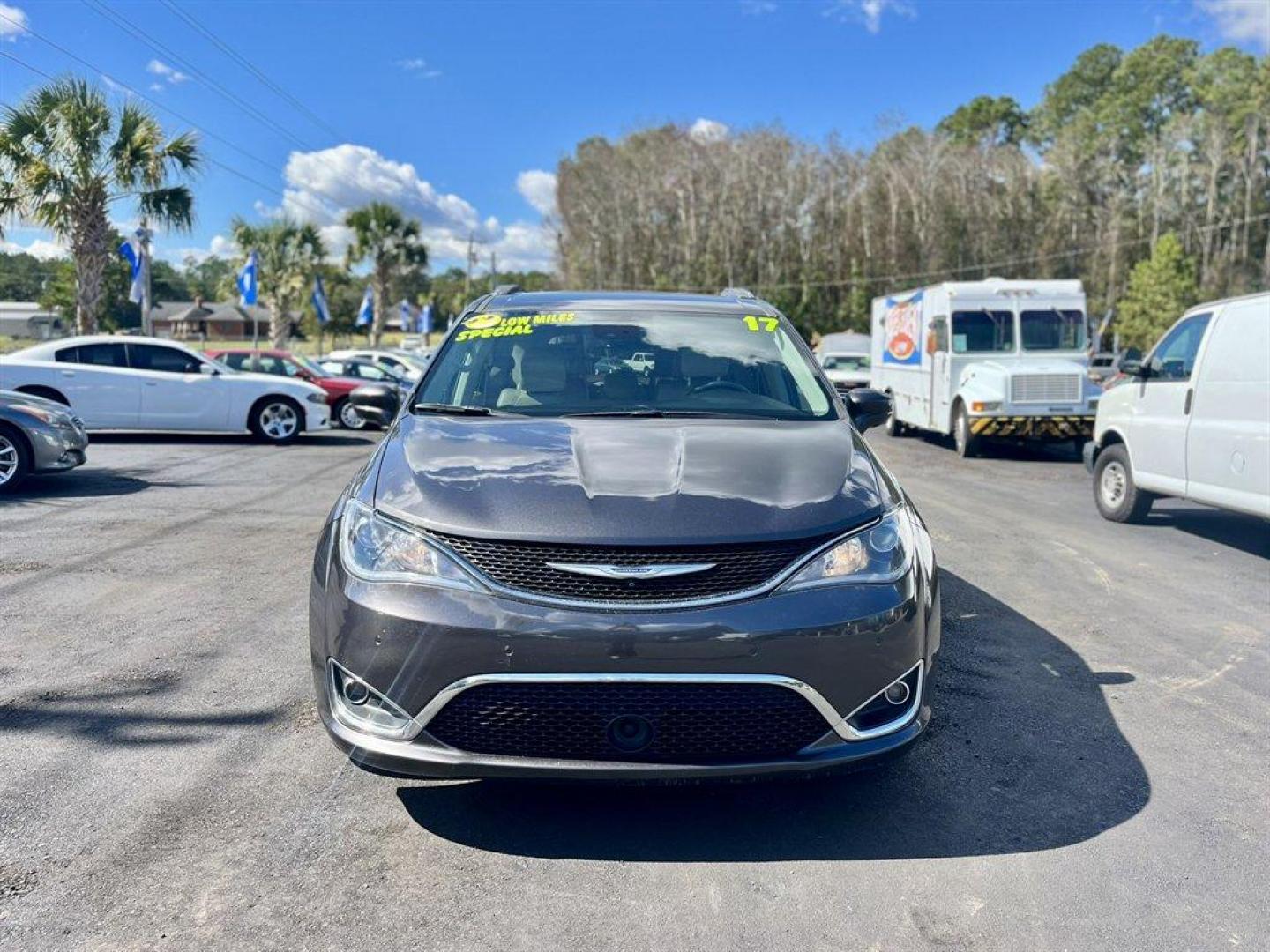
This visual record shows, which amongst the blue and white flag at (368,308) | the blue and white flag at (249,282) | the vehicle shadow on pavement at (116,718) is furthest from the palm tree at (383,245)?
the vehicle shadow on pavement at (116,718)

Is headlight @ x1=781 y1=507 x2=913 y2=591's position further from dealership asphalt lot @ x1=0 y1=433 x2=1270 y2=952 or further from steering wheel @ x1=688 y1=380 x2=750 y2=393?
steering wheel @ x1=688 y1=380 x2=750 y2=393

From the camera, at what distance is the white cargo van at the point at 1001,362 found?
15.4 metres

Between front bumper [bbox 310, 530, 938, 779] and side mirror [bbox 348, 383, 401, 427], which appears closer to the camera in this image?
front bumper [bbox 310, 530, 938, 779]

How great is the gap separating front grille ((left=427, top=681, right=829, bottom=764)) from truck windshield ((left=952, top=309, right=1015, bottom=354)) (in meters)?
14.6

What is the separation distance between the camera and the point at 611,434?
3.77 metres

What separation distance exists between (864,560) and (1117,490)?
755cm

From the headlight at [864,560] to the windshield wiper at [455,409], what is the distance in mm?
1630

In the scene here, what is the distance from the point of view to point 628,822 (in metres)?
3.28

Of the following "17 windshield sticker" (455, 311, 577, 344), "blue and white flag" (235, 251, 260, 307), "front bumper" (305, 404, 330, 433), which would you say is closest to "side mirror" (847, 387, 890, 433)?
"17 windshield sticker" (455, 311, 577, 344)

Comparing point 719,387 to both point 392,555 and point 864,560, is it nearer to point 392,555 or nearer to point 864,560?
point 864,560

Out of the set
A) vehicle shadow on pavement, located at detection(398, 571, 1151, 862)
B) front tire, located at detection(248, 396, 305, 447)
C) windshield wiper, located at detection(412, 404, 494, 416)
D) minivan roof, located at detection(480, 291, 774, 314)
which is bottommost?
vehicle shadow on pavement, located at detection(398, 571, 1151, 862)

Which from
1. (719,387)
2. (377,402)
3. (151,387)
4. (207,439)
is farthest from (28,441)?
(719,387)

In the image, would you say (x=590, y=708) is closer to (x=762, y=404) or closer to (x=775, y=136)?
(x=762, y=404)

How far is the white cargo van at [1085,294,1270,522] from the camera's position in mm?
7379
